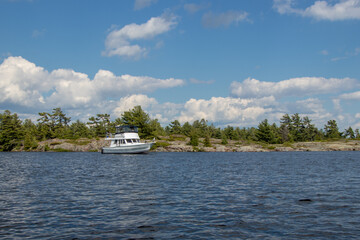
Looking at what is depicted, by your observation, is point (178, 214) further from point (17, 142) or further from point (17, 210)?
point (17, 142)

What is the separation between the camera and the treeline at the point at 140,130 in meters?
116

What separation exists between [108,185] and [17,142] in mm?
107244

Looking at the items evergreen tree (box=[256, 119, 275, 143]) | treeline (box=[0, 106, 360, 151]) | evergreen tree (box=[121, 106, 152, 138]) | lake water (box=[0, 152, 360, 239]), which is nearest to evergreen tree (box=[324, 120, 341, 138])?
treeline (box=[0, 106, 360, 151])

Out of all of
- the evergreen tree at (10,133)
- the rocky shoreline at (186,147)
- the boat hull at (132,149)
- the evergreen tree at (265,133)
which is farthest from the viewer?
the evergreen tree at (265,133)

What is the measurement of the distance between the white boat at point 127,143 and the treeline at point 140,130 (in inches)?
1288

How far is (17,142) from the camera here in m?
116

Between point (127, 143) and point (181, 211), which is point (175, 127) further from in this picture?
point (181, 211)

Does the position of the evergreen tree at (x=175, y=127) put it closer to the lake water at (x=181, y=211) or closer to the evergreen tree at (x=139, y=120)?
the evergreen tree at (x=139, y=120)

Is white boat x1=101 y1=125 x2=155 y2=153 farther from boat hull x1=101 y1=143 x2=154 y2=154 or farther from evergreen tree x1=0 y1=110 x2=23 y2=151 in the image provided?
evergreen tree x1=0 y1=110 x2=23 y2=151

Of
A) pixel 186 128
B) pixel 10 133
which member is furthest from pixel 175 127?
pixel 10 133

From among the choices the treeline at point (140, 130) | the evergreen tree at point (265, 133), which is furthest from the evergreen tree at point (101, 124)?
the evergreen tree at point (265, 133)

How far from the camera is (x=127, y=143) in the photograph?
8044 cm

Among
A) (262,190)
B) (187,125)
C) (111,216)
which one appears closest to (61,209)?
(111,216)

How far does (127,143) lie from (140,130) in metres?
35.7
